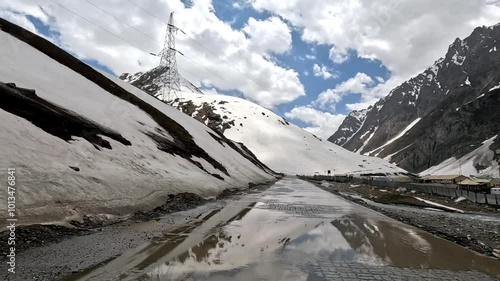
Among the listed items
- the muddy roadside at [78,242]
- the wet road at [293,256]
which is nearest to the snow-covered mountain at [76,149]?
the muddy roadside at [78,242]

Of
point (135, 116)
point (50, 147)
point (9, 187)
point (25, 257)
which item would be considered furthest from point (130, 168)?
point (135, 116)

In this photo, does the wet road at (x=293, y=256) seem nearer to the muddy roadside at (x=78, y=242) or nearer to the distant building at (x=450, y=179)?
the muddy roadside at (x=78, y=242)

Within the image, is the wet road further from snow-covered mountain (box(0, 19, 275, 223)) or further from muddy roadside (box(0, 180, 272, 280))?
snow-covered mountain (box(0, 19, 275, 223))

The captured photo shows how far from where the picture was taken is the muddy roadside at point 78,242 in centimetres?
820

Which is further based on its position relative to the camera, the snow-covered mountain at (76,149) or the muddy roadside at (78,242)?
the snow-covered mountain at (76,149)

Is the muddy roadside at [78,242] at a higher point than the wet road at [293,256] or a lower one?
lower

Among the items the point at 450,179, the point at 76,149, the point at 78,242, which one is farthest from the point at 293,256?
the point at 450,179

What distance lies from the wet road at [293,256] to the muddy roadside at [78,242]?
55 centimetres

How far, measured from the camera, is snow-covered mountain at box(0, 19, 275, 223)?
48.0 ft

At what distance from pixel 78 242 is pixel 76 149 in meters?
10.8

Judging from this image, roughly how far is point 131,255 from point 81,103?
26.7 m

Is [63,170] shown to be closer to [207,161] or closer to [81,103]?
[81,103]

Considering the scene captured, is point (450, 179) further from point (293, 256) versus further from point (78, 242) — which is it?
point (78, 242)

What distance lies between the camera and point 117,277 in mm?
7719
